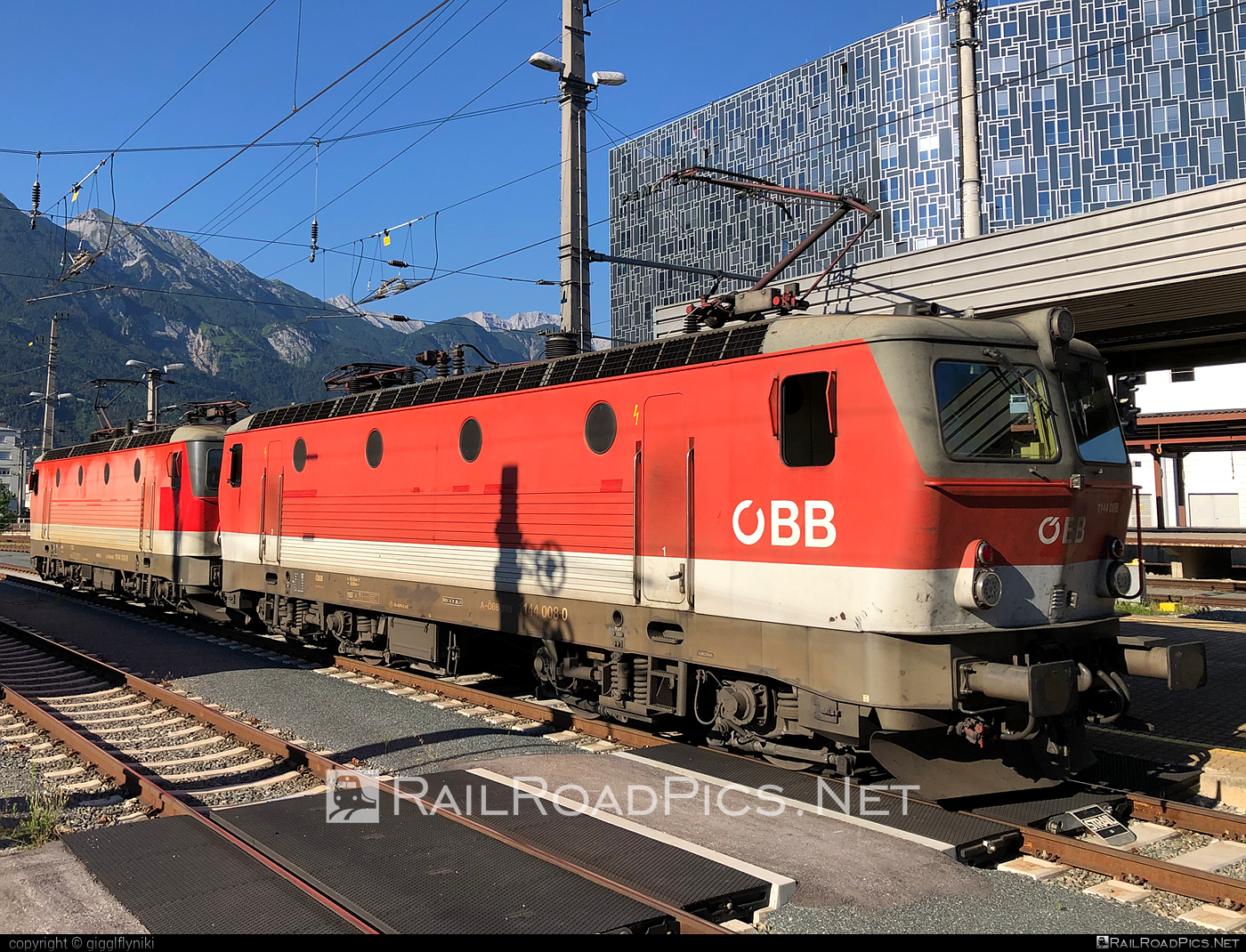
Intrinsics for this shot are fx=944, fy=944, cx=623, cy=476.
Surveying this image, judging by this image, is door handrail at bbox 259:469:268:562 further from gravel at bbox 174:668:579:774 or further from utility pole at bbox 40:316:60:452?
utility pole at bbox 40:316:60:452

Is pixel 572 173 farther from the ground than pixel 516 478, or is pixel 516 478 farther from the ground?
pixel 572 173

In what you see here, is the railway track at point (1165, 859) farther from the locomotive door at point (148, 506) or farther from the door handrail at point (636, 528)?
the locomotive door at point (148, 506)

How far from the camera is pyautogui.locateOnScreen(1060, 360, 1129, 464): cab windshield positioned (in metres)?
7.54

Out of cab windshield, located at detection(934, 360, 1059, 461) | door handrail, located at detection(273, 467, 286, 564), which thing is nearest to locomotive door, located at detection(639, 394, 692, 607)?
cab windshield, located at detection(934, 360, 1059, 461)

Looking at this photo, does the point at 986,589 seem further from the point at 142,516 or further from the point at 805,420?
the point at 142,516

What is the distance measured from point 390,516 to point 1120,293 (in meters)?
10.4

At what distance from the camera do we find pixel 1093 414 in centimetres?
782

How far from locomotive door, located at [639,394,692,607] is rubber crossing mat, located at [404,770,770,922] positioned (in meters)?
2.18

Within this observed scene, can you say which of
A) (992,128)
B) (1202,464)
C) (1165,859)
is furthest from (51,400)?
(992,128)

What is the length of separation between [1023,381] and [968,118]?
14212 mm

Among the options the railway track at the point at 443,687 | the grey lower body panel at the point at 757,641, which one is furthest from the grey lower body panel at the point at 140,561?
the grey lower body panel at the point at 757,641

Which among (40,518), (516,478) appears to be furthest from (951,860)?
(40,518)

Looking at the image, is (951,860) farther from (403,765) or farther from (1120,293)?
(1120,293)

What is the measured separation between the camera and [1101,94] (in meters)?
66.1
